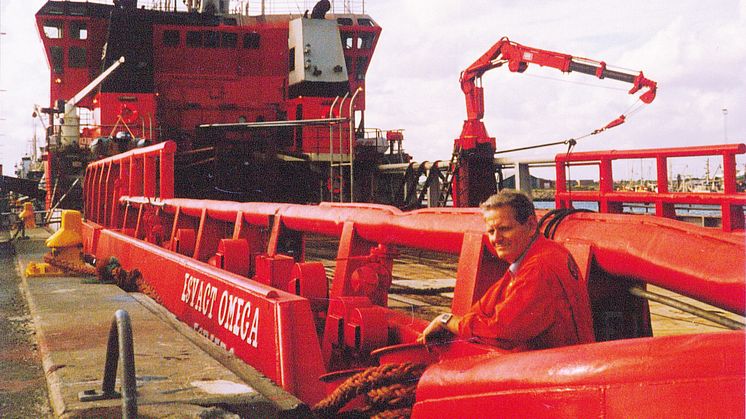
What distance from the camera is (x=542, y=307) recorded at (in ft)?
8.39

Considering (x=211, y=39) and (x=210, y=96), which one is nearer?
(x=210, y=96)

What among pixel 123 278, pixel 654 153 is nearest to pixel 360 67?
pixel 123 278

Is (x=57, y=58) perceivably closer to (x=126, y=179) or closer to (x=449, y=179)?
(x=449, y=179)

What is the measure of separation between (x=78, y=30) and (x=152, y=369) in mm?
22568

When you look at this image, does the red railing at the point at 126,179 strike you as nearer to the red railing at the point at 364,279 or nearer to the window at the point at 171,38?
the red railing at the point at 364,279

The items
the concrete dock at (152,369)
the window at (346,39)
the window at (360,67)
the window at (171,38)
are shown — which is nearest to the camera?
the concrete dock at (152,369)

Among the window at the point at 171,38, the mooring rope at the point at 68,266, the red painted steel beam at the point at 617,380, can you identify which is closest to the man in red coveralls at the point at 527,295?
the red painted steel beam at the point at 617,380

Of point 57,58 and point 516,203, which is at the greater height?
point 57,58

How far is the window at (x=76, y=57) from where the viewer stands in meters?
24.3

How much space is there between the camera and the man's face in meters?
2.79

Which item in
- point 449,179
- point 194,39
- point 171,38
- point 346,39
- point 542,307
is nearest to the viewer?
point 542,307

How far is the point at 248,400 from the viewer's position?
3.59 m

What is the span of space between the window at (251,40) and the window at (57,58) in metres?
5.80

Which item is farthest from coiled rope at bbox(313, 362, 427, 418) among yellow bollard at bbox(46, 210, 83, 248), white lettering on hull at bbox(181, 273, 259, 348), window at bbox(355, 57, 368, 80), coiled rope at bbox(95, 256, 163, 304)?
window at bbox(355, 57, 368, 80)
